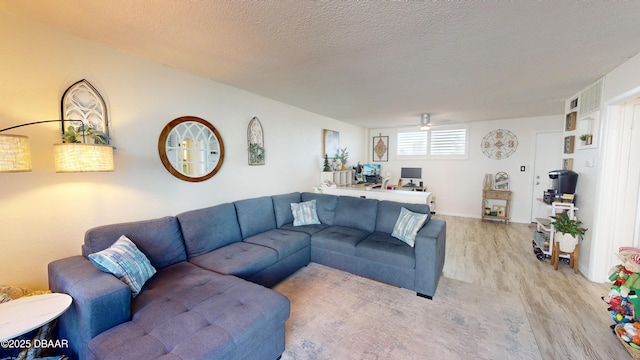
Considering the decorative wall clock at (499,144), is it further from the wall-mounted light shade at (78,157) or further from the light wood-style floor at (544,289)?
the wall-mounted light shade at (78,157)

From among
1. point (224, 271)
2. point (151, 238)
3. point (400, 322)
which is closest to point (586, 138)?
point (400, 322)

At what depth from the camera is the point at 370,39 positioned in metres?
1.86

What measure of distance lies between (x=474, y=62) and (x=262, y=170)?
2909mm

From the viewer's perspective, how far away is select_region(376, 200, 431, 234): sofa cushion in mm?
3018

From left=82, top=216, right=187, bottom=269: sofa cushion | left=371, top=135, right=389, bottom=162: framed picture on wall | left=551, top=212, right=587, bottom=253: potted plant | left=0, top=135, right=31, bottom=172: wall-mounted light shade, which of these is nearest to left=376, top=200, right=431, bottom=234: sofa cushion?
left=551, top=212, right=587, bottom=253: potted plant

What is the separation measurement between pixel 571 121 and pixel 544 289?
2.52m

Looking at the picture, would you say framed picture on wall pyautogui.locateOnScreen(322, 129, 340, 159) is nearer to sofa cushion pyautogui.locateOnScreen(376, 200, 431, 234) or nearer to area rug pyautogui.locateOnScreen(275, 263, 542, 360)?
sofa cushion pyautogui.locateOnScreen(376, 200, 431, 234)

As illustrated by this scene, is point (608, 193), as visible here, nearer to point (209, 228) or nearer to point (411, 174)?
point (411, 174)

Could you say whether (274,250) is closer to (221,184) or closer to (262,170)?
(221,184)

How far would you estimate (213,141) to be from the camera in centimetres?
295

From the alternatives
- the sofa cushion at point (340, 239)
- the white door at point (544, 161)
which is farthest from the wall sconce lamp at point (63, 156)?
the white door at point (544, 161)

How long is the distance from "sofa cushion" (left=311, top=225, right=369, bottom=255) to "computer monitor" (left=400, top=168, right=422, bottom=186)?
3.69 m

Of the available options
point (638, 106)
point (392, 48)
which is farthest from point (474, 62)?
point (638, 106)

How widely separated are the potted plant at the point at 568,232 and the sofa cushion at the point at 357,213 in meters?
2.27
